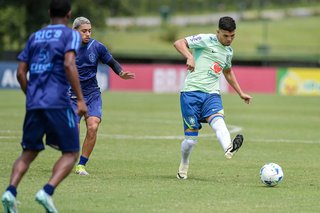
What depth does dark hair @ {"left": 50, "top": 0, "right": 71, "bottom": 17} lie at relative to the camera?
197 inches

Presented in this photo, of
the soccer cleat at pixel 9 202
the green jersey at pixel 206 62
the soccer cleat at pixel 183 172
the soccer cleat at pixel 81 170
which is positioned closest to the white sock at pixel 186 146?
the soccer cleat at pixel 183 172

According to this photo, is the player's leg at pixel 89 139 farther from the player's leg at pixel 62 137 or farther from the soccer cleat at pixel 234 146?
the player's leg at pixel 62 137

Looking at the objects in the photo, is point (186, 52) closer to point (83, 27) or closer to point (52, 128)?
point (83, 27)

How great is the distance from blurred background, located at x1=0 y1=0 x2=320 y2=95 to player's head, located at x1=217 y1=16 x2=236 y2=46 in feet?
84.7

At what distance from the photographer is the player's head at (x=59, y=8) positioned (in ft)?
16.4

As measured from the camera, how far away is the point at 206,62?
24.8ft

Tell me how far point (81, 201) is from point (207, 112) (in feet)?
8.30

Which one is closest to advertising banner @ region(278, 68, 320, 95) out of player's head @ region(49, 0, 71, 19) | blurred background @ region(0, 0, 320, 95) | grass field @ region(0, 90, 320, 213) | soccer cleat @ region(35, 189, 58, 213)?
blurred background @ region(0, 0, 320, 95)

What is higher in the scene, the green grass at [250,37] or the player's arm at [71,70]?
the player's arm at [71,70]

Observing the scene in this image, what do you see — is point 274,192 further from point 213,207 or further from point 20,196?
point 20,196

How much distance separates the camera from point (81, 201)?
5621 mm

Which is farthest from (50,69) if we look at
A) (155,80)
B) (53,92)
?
(155,80)

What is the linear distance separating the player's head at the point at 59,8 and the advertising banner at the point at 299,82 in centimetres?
3008

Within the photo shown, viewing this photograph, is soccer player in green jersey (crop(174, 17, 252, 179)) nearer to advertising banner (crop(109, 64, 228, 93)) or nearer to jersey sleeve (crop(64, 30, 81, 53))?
jersey sleeve (crop(64, 30, 81, 53))
